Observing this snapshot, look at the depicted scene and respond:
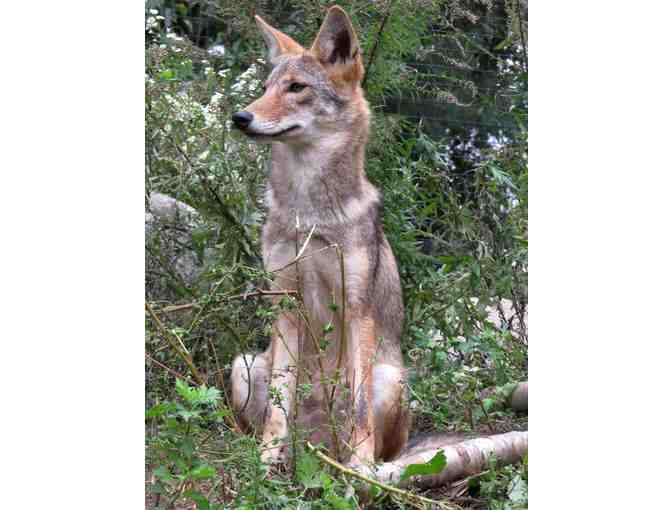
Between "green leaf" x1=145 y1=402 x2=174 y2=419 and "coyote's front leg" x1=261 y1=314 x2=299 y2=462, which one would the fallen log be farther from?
"green leaf" x1=145 y1=402 x2=174 y2=419

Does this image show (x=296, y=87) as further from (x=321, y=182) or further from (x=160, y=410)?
(x=160, y=410)

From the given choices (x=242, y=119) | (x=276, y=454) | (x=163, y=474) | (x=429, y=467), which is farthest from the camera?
(x=276, y=454)

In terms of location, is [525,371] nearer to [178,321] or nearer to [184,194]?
[178,321]

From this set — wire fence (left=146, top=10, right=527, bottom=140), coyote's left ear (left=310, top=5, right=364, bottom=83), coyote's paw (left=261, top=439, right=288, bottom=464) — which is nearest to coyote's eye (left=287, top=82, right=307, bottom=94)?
coyote's left ear (left=310, top=5, right=364, bottom=83)

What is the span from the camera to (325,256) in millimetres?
3795

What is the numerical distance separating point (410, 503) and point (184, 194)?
1934mm

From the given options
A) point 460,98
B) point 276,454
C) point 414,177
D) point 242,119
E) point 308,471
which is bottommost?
point 276,454

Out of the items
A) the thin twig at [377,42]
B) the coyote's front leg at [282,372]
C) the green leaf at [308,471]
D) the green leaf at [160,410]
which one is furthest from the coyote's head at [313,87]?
the green leaf at [308,471]

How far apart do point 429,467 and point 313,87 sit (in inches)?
56.0

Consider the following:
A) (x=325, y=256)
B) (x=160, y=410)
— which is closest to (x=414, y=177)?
(x=325, y=256)

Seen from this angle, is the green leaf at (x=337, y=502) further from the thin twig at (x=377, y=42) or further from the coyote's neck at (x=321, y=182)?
the thin twig at (x=377, y=42)

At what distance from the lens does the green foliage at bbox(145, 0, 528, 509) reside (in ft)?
13.3

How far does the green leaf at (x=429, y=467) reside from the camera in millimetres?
3373
